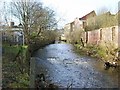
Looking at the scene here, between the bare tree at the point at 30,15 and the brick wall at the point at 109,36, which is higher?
the bare tree at the point at 30,15

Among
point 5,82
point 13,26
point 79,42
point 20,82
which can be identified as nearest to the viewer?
point 5,82

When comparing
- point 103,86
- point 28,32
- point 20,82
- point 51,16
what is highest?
point 51,16

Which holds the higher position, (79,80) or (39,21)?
(39,21)

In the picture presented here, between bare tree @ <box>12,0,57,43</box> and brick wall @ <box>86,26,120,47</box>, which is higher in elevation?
bare tree @ <box>12,0,57,43</box>

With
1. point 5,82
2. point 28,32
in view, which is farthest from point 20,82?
point 28,32

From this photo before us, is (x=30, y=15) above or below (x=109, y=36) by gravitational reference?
above

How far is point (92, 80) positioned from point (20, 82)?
379 centimetres

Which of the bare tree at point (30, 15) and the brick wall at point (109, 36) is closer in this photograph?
the brick wall at point (109, 36)

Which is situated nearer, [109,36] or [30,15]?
[109,36]

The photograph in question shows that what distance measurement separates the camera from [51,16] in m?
21.8

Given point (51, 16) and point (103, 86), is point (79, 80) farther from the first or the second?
point (51, 16)

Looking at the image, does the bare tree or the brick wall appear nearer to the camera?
the brick wall

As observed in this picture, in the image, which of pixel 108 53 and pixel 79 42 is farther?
pixel 79 42

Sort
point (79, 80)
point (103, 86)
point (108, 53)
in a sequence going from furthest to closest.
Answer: point (108, 53) → point (79, 80) → point (103, 86)
